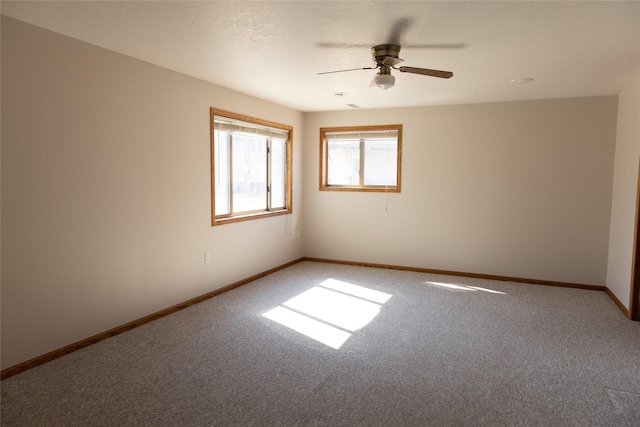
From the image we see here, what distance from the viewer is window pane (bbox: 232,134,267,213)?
15.4 feet

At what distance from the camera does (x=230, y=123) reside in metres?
4.45

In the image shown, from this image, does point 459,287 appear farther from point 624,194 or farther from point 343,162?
point 343,162

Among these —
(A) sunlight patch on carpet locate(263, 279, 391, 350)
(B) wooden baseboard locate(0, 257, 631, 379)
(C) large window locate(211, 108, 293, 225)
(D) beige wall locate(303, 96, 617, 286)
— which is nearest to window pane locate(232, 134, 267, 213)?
(C) large window locate(211, 108, 293, 225)

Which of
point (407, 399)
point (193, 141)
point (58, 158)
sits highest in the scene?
point (193, 141)

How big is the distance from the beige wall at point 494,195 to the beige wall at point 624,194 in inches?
6.2

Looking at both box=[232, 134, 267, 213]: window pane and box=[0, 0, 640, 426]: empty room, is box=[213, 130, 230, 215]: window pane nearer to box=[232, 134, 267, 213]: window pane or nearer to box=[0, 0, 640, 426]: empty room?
box=[0, 0, 640, 426]: empty room

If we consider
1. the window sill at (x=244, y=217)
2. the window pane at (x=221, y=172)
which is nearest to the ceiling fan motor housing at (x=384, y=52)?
the window pane at (x=221, y=172)

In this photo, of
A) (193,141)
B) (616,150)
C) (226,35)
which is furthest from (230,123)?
(616,150)

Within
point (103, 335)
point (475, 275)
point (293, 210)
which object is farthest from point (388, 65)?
A: point (475, 275)

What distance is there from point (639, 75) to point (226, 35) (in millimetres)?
3591

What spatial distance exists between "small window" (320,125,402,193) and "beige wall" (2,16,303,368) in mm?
1978

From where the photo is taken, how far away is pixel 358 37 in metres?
2.73

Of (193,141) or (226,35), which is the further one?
(193,141)

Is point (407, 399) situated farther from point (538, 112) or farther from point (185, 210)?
point (538, 112)
